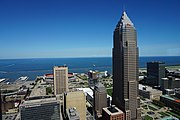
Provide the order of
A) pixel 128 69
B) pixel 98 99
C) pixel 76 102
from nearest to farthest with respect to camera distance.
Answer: pixel 76 102 → pixel 128 69 → pixel 98 99

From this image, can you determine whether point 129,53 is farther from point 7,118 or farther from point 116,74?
point 7,118

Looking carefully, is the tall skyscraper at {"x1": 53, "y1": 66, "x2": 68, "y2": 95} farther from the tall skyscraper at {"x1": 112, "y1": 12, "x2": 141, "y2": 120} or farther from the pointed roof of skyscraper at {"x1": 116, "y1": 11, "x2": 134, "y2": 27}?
the pointed roof of skyscraper at {"x1": 116, "y1": 11, "x2": 134, "y2": 27}

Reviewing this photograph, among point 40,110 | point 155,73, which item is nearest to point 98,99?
point 40,110

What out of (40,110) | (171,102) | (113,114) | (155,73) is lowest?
(171,102)

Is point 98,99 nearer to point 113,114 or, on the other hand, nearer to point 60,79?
point 113,114

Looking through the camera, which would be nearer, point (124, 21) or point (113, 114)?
point (113, 114)

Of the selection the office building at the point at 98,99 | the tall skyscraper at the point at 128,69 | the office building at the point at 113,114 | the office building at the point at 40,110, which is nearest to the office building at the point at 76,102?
the office building at the point at 40,110

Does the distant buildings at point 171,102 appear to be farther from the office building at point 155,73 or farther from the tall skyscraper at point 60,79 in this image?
the tall skyscraper at point 60,79
